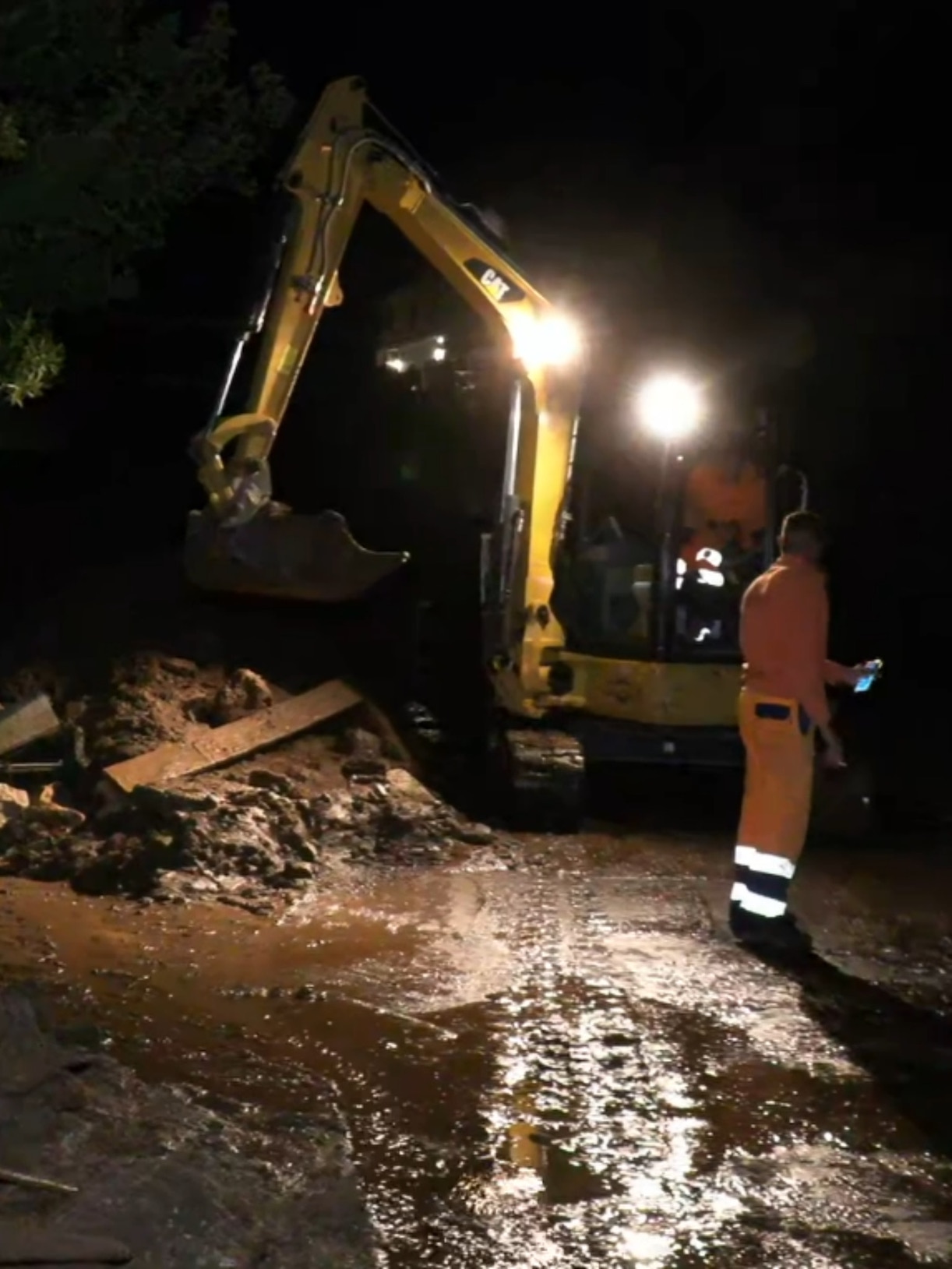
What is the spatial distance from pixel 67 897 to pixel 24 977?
1553 mm

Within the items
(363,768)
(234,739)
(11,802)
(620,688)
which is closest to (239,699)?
(234,739)

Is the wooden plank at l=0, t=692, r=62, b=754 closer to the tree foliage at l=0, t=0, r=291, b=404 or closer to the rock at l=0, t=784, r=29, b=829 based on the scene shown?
the rock at l=0, t=784, r=29, b=829

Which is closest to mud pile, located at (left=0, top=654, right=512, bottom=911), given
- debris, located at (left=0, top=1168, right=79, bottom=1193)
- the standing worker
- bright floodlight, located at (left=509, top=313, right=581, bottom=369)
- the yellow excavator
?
the yellow excavator

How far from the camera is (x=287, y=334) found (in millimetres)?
9797

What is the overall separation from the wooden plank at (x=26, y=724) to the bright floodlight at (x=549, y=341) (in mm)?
3741

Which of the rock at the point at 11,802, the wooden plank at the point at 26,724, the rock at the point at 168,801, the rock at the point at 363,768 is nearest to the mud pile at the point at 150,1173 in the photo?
the rock at the point at 168,801

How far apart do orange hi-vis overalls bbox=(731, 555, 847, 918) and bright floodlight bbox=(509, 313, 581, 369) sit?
125 inches

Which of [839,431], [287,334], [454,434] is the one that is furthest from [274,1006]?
[839,431]

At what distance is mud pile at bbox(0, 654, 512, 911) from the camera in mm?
8703

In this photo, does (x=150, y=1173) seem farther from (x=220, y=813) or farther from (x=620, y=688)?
(x=620, y=688)

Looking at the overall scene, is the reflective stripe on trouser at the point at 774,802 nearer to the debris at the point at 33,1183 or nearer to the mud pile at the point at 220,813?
the mud pile at the point at 220,813

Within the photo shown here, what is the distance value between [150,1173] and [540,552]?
261 inches

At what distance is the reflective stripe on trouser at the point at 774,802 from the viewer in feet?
25.9

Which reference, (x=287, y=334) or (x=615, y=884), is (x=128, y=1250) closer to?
(x=615, y=884)
